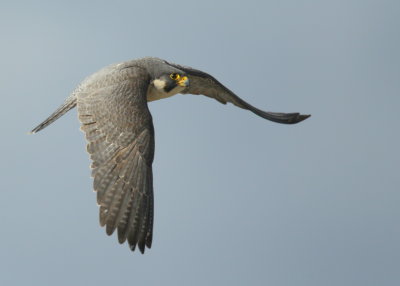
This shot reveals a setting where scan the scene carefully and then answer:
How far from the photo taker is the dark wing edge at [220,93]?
61.2 feet

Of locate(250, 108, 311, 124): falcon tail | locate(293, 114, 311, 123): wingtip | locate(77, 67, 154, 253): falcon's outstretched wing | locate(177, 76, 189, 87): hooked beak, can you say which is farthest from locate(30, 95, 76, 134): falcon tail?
locate(293, 114, 311, 123): wingtip

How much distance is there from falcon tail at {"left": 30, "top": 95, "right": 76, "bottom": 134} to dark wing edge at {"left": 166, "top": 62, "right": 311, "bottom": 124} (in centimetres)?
273

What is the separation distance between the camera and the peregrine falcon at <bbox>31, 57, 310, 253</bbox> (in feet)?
46.8

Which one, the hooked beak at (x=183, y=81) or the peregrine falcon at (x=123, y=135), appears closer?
the peregrine falcon at (x=123, y=135)

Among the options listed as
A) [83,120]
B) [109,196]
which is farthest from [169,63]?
[109,196]

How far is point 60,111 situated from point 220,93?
4095 millimetres

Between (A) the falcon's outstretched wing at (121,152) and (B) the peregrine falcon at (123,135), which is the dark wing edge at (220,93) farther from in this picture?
(A) the falcon's outstretched wing at (121,152)

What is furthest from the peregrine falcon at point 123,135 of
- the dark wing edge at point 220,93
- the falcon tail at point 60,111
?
the dark wing edge at point 220,93

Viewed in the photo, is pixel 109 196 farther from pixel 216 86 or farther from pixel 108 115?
pixel 216 86

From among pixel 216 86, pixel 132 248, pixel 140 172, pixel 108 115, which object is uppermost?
pixel 216 86

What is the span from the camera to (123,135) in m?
15.0

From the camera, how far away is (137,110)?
50.1ft

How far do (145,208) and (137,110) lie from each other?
5.55 ft

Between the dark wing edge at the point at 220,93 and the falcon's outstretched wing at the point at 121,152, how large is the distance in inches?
111
